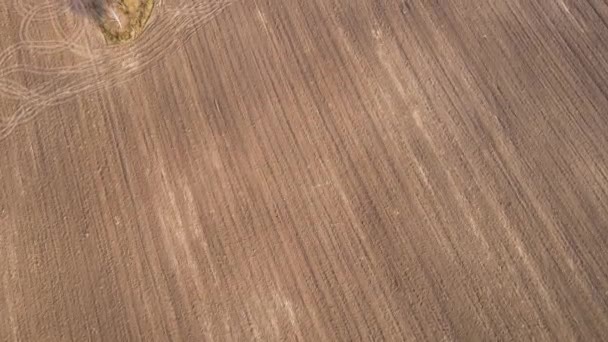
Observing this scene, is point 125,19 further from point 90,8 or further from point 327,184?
point 327,184

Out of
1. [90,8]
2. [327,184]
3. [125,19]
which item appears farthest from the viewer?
[90,8]

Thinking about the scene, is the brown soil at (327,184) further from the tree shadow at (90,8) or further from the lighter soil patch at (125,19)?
the tree shadow at (90,8)

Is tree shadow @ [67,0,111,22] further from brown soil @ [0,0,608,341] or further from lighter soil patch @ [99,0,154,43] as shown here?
brown soil @ [0,0,608,341]

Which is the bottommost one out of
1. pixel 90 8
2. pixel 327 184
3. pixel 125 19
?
pixel 327 184

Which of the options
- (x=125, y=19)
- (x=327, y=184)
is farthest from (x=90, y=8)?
(x=327, y=184)

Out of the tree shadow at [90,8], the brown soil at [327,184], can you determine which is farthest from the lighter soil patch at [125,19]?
the brown soil at [327,184]

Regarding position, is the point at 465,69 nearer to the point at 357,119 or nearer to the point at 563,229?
the point at 357,119

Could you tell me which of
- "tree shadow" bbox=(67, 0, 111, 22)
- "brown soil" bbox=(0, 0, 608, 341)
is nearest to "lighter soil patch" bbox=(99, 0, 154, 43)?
"tree shadow" bbox=(67, 0, 111, 22)

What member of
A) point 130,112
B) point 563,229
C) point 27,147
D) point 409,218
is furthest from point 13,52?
point 563,229
